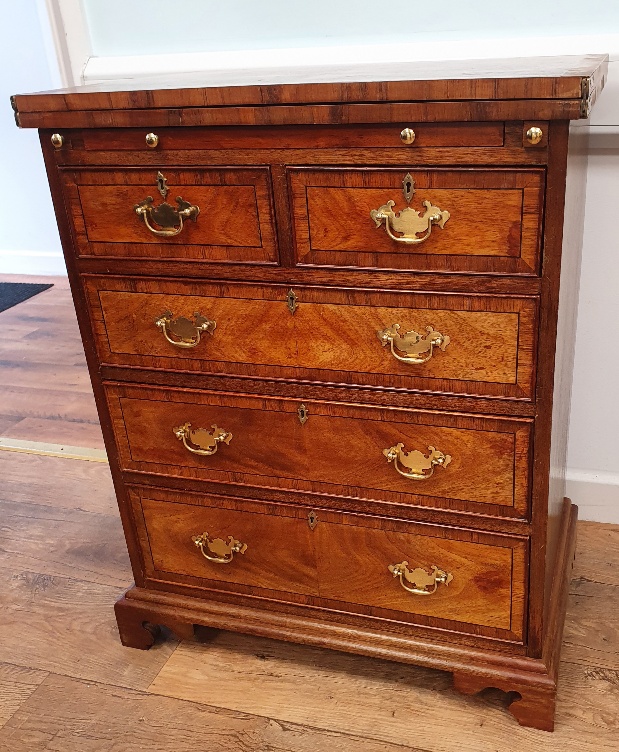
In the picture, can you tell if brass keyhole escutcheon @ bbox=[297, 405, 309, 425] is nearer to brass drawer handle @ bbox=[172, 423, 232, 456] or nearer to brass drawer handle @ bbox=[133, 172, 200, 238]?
brass drawer handle @ bbox=[172, 423, 232, 456]

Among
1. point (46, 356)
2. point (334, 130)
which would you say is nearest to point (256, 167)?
point (334, 130)

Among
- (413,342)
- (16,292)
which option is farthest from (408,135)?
(16,292)

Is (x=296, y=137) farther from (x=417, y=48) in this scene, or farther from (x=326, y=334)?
(x=417, y=48)

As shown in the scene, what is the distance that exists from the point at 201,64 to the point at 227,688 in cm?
120

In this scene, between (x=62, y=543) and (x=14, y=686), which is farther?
(x=62, y=543)

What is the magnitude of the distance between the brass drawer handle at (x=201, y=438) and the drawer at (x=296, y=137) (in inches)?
17.9

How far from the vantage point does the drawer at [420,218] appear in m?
1.03

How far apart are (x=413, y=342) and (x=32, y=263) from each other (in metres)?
3.21

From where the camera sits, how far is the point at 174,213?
3.88 ft

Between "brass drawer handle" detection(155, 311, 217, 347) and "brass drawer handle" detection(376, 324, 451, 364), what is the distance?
28cm

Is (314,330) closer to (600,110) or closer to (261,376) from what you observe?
(261,376)

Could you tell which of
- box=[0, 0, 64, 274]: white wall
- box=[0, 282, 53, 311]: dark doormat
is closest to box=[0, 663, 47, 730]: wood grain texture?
box=[0, 282, 53, 311]: dark doormat

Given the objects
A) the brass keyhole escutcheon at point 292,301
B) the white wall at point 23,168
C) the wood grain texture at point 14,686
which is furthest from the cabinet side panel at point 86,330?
the white wall at point 23,168

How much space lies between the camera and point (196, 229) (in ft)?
3.90
